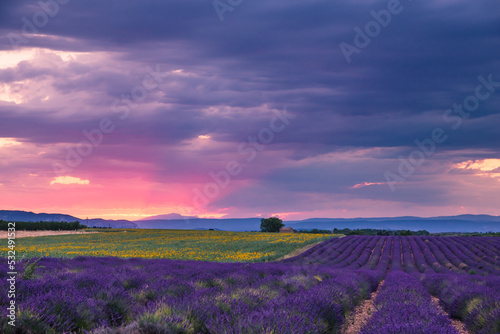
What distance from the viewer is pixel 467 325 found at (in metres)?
8.32

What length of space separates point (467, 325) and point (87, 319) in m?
7.21

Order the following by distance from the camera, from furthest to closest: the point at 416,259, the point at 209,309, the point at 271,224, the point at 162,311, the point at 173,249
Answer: the point at 271,224, the point at 173,249, the point at 416,259, the point at 209,309, the point at 162,311

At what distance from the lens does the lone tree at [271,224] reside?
8381 cm

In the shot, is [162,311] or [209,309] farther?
[209,309]

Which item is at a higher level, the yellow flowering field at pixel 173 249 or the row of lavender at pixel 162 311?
the row of lavender at pixel 162 311

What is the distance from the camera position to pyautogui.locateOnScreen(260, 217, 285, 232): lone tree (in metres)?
83.8

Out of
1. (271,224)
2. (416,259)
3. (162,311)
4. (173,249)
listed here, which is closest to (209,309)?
(162,311)

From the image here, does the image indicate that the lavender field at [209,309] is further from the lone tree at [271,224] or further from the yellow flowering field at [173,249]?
the lone tree at [271,224]

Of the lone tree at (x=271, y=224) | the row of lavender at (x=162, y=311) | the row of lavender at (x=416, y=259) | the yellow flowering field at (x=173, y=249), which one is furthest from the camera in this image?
the lone tree at (x=271, y=224)

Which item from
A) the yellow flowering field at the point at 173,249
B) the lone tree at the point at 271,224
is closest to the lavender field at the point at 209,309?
the yellow flowering field at the point at 173,249

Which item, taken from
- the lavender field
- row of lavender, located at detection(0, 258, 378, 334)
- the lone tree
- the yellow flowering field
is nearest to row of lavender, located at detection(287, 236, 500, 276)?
the yellow flowering field

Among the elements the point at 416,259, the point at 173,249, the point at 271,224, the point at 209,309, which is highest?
the point at 271,224

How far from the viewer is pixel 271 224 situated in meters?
84.2

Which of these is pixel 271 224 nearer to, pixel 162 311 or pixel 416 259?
pixel 416 259
